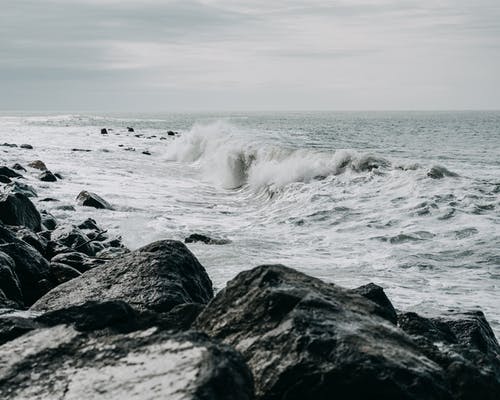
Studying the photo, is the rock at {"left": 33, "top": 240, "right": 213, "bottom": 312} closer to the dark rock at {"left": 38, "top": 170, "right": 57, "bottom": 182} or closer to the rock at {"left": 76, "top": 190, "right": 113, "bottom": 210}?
the rock at {"left": 76, "top": 190, "right": 113, "bottom": 210}

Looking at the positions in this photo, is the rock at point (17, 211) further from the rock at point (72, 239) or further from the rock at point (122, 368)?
the rock at point (122, 368)

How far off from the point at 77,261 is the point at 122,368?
239 inches

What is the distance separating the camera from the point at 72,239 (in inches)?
428

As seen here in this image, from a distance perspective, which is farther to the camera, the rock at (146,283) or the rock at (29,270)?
the rock at (29,270)

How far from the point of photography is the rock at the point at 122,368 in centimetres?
271

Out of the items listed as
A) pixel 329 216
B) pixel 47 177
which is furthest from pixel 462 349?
pixel 47 177

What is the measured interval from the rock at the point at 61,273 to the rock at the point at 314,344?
180 inches

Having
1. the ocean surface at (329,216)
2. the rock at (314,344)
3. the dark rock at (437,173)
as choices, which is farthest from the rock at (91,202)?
the rock at (314,344)

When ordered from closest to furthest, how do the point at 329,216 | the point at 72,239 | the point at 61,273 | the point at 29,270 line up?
the point at 29,270
the point at 61,273
the point at 72,239
the point at 329,216

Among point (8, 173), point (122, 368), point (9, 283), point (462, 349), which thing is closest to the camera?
point (122, 368)

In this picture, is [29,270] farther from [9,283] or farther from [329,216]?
[329,216]

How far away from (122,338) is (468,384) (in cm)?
215

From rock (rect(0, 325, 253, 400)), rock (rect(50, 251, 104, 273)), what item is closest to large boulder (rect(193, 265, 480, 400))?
rock (rect(0, 325, 253, 400))

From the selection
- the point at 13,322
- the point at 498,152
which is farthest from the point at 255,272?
the point at 498,152
